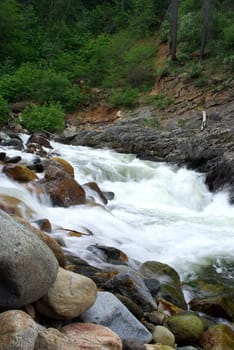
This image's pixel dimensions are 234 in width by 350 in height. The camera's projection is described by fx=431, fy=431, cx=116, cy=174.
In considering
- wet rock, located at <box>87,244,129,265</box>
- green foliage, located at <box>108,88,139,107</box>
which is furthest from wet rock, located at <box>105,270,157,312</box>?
green foliage, located at <box>108,88,139,107</box>

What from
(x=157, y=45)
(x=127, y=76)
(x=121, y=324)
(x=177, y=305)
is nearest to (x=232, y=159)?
(x=177, y=305)

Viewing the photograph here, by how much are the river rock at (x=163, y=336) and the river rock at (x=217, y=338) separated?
1.56ft

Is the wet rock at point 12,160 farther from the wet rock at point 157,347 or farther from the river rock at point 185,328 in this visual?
the wet rock at point 157,347

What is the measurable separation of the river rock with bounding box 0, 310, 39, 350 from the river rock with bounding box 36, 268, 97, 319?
0.52m

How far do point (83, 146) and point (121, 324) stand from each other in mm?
14614

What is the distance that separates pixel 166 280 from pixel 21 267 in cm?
323

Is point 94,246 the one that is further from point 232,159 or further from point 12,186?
point 232,159

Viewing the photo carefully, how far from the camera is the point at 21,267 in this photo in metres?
3.28

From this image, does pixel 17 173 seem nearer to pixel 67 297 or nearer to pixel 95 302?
pixel 95 302

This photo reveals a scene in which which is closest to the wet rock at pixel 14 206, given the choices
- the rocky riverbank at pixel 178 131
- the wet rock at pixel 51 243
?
the wet rock at pixel 51 243

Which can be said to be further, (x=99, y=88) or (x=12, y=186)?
(x=99, y=88)

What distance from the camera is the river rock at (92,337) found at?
342 cm

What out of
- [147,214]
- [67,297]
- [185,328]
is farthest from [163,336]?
[147,214]

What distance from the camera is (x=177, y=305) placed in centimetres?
557
